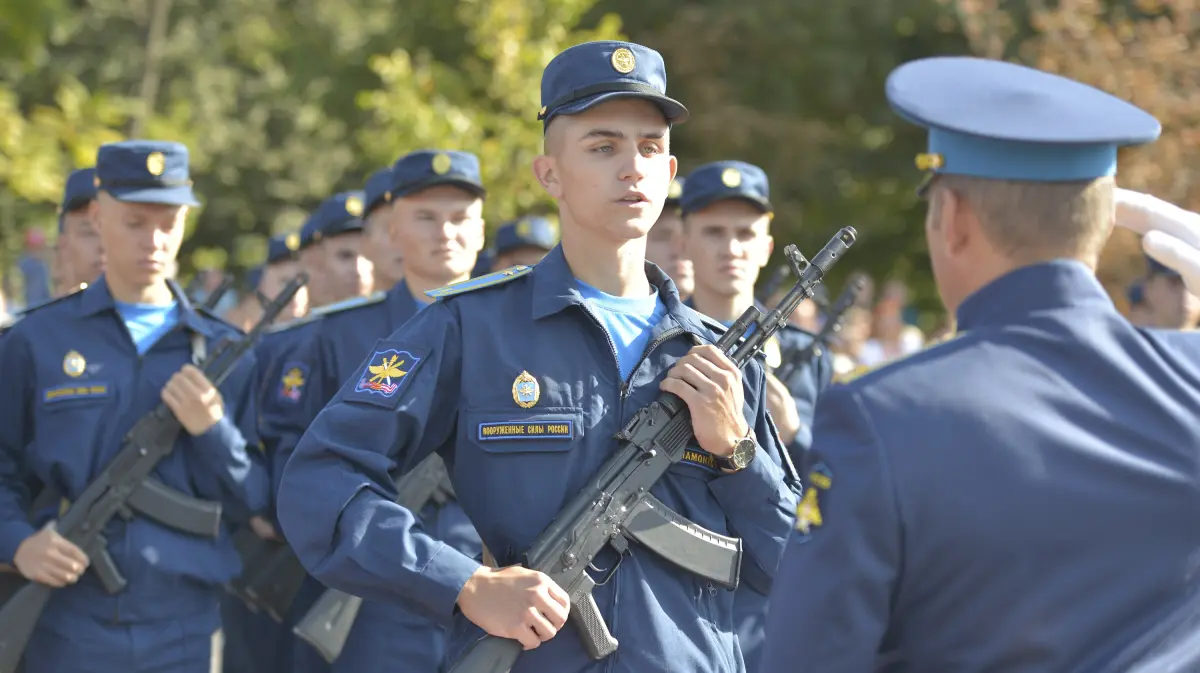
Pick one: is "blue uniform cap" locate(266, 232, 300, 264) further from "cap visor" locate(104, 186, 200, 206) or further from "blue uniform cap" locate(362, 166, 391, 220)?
"cap visor" locate(104, 186, 200, 206)

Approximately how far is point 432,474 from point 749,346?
2157 mm

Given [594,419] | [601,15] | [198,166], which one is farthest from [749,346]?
[198,166]

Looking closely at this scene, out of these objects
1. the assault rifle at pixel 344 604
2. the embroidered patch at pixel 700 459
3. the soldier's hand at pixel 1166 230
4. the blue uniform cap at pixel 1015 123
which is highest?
the blue uniform cap at pixel 1015 123

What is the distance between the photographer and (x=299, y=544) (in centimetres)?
356

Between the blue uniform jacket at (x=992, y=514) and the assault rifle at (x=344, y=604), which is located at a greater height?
the blue uniform jacket at (x=992, y=514)

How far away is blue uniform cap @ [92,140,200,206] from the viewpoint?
6094mm

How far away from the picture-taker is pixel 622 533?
3.65m

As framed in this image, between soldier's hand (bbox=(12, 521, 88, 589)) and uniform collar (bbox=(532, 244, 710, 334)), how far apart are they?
2.71 m

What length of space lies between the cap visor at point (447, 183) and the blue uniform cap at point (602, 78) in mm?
2750

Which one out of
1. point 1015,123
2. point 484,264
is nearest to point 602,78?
point 1015,123

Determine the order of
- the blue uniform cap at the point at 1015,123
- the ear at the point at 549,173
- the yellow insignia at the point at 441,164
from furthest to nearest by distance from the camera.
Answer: the yellow insignia at the point at 441,164
the ear at the point at 549,173
the blue uniform cap at the point at 1015,123

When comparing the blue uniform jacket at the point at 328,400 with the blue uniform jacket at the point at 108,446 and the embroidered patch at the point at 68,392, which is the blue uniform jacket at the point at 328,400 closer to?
the blue uniform jacket at the point at 108,446

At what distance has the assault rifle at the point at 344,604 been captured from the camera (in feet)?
18.3

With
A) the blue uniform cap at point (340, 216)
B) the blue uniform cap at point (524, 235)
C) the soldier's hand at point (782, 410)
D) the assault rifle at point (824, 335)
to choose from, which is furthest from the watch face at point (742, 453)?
the blue uniform cap at point (340, 216)
